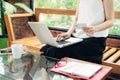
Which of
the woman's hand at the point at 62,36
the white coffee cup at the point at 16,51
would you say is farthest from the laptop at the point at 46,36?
the white coffee cup at the point at 16,51

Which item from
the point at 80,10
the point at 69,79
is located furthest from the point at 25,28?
the point at 69,79

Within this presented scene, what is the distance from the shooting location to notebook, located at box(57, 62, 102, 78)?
1076 mm

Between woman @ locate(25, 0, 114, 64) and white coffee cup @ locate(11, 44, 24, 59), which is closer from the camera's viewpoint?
white coffee cup @ locate(11, 44, 24, 59)

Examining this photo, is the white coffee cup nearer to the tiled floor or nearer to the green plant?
the tiled floor

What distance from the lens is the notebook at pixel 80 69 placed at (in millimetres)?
1076

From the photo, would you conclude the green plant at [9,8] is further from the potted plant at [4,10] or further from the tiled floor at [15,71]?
the tiled floor at [15,71]

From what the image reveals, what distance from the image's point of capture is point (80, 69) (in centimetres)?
114

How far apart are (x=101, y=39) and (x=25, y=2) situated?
73.4 inches

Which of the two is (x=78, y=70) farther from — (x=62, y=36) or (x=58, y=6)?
(x=58, y=6)

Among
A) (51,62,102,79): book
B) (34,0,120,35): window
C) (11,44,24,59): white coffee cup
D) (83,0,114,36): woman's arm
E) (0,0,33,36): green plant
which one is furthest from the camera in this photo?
(0,0,33,36): green plant

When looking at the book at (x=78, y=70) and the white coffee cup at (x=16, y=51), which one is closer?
the book at (x=78, y=70)

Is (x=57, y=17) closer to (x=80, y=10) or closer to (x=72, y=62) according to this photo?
(x=80, y=10)

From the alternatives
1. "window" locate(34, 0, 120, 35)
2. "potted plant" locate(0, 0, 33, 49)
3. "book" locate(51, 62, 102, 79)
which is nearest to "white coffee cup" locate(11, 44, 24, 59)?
"book" locate(51, 62, 102, 79)

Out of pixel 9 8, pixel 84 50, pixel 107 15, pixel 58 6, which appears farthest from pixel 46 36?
pixel 9 8
